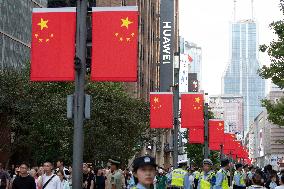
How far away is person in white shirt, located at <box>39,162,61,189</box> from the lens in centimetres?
1243

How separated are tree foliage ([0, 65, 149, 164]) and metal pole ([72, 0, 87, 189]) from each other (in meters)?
20.7

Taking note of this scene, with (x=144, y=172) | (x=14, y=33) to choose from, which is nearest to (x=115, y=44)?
(x=144, y=172)

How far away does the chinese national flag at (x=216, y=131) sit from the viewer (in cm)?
3366

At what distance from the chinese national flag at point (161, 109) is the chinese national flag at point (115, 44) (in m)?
12.7

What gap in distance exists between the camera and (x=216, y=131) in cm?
3409

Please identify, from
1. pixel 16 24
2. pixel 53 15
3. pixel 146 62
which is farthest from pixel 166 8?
pixel 53 15

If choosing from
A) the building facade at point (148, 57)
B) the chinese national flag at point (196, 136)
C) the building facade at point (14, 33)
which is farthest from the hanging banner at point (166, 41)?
the chinese national flag at point (196, 136)

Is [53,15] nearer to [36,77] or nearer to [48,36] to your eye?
[48,36]

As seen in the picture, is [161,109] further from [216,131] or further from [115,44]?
[115,44]

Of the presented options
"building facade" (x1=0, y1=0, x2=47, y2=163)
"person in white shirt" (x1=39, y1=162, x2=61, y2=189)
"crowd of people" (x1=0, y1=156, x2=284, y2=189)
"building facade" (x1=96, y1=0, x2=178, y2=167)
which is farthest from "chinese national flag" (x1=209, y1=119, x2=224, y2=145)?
"building facade" (x1=96, y1=0, x2=178, y2=167)

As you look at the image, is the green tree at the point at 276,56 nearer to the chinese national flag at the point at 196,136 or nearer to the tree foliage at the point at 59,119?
the chinese national flag at the point at 196,136

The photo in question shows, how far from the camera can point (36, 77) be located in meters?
11.7

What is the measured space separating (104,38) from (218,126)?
77.4 ft

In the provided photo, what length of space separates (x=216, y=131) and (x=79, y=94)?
23.3 metres
